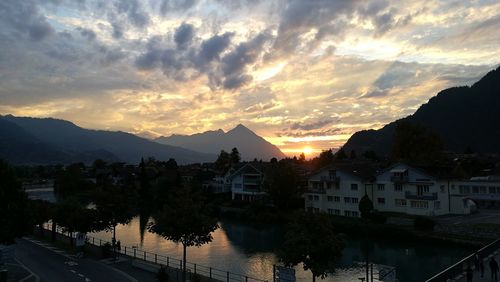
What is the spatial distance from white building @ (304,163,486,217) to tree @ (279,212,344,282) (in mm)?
31029

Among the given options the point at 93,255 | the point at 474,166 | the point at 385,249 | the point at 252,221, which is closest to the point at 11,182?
the point at 93,255

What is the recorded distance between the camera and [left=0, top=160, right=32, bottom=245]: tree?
2653cm

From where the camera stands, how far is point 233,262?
4109 centimetres

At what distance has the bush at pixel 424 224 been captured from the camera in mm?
48250

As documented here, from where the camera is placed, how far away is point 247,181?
8594cm

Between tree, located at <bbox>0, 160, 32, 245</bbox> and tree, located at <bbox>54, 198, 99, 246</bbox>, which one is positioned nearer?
tree, located at <bbox>0, 160, 32, 245</bbox>

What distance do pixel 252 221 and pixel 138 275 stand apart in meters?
41.5

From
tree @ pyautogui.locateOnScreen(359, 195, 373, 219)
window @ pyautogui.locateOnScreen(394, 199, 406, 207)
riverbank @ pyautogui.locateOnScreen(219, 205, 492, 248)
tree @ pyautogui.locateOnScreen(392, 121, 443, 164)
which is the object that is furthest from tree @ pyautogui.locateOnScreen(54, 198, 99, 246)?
tree @ pyautogui.locateOnScreen(392, 121, 443, 164)

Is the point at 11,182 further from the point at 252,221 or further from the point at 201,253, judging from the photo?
the point at 252,221

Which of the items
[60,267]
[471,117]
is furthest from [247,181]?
[471,117]

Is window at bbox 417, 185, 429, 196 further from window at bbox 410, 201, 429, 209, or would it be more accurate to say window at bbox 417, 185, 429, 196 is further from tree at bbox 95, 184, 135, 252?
tree at bbox 95, 184, 135, 252

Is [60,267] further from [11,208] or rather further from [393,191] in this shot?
[393,191]

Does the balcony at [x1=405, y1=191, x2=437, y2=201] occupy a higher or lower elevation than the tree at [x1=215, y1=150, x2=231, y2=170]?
lower

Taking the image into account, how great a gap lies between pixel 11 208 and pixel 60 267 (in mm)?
5814
